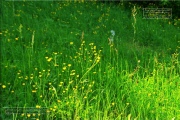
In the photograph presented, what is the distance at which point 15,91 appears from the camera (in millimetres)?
3916

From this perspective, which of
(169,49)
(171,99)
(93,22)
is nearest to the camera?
(171,99)

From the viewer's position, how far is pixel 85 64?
4.62 m

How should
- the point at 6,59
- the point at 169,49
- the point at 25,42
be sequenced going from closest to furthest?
the point at 6,59 < the point at 25,42 < the point at 169,49

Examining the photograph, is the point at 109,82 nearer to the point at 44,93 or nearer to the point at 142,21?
the point at 44,93

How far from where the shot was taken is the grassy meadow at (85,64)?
3.60 meters

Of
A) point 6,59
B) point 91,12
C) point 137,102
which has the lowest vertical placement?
point 137,102

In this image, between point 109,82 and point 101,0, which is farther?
point 101,0

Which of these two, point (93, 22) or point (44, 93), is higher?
point (93, 22)

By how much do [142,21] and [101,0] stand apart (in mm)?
2276

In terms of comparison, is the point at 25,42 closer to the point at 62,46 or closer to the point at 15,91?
the point at 62,46

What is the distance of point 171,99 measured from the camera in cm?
371

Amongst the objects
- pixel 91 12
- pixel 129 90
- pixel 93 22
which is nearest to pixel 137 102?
pixel 129 90

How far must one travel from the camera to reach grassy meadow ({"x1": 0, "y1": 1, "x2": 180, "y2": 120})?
3.60 metres

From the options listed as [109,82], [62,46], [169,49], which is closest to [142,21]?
[169,49]
